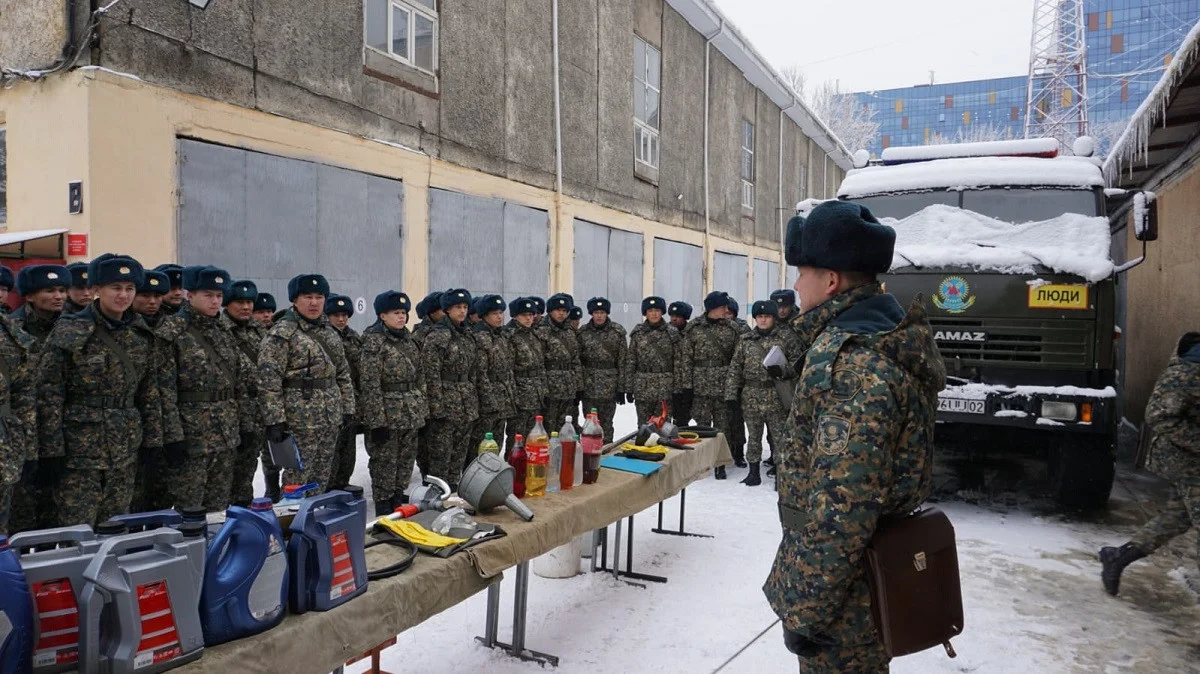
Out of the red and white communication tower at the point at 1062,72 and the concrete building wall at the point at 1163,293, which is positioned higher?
the red and white communication tower at the point at 1062,72

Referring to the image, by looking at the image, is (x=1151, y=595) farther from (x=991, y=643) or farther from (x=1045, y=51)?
(x=1045, y=51)

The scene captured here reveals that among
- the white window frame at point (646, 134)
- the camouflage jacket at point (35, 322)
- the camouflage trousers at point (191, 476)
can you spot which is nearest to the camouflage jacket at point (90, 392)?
the camouflage jacket at point (35, 322)

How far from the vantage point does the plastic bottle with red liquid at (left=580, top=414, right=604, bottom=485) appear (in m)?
3.94

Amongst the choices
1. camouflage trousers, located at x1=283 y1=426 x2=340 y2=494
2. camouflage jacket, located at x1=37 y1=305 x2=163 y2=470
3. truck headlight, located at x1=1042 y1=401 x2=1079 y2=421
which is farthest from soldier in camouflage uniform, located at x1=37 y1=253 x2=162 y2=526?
truck headlight, located at x1=1042 y1=401 x2=1079 y2=421

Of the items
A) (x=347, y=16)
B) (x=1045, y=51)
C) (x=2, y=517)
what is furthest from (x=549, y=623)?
(x=1045, y=51)

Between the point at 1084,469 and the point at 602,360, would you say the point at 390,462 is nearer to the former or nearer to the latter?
the point at 602,360

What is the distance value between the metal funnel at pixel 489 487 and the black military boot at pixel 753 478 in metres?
4.56

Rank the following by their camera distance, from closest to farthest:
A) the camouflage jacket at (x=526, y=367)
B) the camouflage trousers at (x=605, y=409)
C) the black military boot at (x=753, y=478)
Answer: the black military boot at (x=753, y=478) < the camouflage jacket at (x=526, y=367) < the camouflage trousers at (x=605, y=409)

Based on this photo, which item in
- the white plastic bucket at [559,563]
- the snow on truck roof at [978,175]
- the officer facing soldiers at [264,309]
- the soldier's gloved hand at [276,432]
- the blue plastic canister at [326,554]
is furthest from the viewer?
the officer facing soldiers at [264,309]

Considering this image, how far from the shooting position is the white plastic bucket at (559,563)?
15.3 feet

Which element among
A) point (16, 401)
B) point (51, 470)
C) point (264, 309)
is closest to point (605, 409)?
point (264, 309)

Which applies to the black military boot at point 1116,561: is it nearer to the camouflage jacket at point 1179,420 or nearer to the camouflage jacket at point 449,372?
the camouflage jacket at point 1179,420

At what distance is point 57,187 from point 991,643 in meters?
7.56

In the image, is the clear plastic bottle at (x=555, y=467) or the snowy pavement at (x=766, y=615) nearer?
the snowy pavement at (x=766, y=615)
